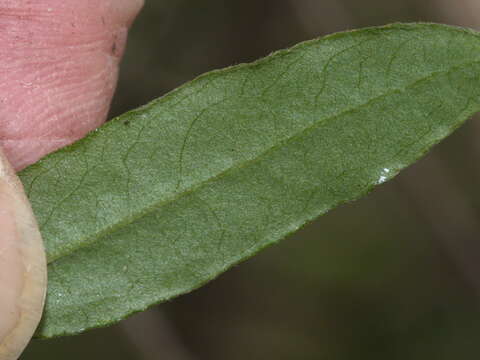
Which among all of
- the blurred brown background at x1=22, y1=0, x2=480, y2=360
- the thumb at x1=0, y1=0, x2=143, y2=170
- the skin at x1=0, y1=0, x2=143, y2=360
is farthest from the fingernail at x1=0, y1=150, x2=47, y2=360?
the blurred brown background at x1=22, y1=0, x2=480, y2=360

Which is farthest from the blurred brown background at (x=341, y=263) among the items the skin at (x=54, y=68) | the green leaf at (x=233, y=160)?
the green leaf at (x=233, y=160)

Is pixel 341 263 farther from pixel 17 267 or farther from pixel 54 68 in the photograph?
pixel 17 267

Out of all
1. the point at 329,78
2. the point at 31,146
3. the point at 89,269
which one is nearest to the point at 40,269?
the point at 89,269

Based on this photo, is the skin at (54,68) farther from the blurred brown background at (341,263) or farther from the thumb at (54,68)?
the blurred brown background at (341,263)

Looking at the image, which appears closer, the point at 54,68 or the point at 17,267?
the point at 17,267

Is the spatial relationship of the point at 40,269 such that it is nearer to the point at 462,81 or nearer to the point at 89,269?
the point at 89,269

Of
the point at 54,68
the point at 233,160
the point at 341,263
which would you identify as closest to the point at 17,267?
the point at 233,160
